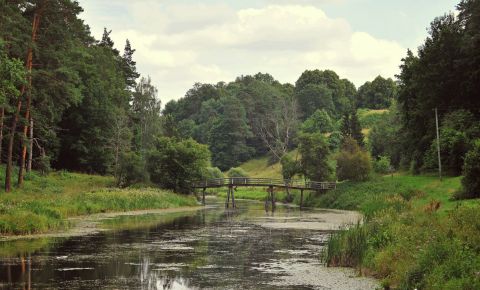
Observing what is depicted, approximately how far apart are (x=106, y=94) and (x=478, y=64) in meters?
46.3

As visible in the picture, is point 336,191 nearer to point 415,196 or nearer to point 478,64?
point 415,196

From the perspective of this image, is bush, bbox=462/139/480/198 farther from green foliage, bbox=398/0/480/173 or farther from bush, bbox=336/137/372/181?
bush, bbox=336/137/372/181

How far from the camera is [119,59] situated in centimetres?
10962

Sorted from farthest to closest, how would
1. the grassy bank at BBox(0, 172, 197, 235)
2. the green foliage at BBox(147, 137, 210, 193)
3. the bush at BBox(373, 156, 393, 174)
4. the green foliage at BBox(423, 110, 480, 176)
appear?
the bush at BBox(373, 156, 393, 174) → the green foliage at BBox(147, 137, 210, 193) → the green foliage at BBox(423, 110, 480, 176) → the grassy bank at BBox(0, 172, 197, 235)

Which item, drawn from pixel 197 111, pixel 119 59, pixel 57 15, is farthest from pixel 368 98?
pixel 57 15

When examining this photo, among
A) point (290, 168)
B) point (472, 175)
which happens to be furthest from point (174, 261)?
point (290, 168)

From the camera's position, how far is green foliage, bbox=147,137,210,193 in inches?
2948

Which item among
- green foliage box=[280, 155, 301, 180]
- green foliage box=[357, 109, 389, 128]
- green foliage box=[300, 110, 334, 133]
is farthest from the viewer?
green foliage box=[300, 110, 334, 133]

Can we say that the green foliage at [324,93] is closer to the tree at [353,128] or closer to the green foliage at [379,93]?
the green foliage at [379,93]

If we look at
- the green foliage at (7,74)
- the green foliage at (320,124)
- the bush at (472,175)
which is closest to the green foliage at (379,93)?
the green foliage at (320,124)

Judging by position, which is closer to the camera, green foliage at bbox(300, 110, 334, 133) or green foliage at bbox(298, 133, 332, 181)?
green foliage at bbox(298, 133, 332, 181)

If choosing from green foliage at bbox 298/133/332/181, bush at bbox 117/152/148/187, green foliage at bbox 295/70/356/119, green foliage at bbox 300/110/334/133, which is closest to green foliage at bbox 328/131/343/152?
green foliage at bbox 300/110/334/133

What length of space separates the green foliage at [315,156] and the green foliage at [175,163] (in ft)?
45.2

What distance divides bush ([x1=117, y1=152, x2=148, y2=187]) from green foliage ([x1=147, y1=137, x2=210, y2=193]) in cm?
397
